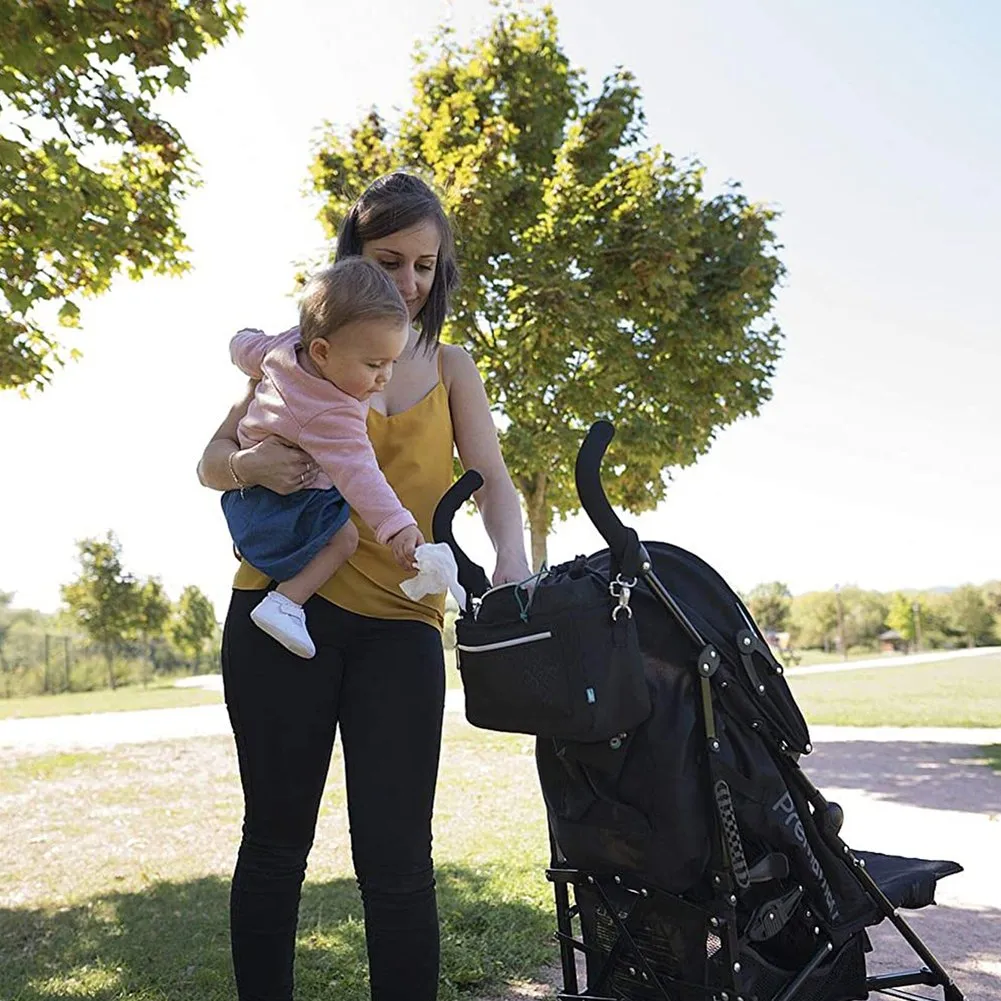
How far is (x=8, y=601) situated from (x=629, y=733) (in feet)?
188

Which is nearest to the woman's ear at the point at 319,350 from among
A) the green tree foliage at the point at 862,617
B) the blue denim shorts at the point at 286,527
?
the blue denim shorts at the point at 286,527

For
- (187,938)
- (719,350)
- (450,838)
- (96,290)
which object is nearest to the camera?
(187,938)

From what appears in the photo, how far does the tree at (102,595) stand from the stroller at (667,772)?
1158 inches

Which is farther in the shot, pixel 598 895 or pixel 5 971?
pixel 5 971

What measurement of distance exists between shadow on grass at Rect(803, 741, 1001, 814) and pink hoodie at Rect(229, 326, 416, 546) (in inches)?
247

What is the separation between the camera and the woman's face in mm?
2430

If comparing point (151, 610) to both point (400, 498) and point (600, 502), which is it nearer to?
point (400, 498)

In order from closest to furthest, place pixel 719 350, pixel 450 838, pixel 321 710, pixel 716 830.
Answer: pixel 716 830
pixel 321 710
pixel 450 838
pixel 719 350

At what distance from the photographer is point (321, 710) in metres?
2.29

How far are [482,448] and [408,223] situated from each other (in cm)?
55

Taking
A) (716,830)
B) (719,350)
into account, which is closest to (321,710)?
(716,830)

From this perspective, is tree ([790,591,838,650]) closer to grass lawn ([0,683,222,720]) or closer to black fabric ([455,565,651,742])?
grass lawn ([0,683,222,720])

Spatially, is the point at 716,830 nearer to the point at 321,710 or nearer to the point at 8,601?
the point at 321,710

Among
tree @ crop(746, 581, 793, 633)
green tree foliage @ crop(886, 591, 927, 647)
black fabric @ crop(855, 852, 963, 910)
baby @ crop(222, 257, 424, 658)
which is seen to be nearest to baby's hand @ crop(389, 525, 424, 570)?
baby @ crop(222, 257, 424, 658)
